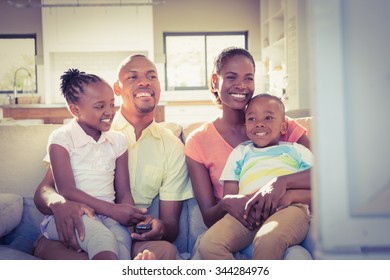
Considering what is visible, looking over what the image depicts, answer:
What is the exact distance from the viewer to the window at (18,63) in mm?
4910

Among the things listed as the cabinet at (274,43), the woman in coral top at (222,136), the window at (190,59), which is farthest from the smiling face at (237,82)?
the window at (190,59)

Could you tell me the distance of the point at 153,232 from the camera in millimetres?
1261

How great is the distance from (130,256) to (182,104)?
354cm

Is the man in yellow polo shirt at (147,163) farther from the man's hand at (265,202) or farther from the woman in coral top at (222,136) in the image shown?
the man's hand at (265,202)

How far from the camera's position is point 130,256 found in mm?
1234

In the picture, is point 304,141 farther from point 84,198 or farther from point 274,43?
point 274,43

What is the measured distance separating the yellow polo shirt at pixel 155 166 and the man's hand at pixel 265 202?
0.26 meters

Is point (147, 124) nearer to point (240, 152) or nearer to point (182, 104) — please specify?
point (240, 152)

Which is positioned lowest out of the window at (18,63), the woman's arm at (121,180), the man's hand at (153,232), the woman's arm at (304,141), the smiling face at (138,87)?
the man's hand at (153,232)

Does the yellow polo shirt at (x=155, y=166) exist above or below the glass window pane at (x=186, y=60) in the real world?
below

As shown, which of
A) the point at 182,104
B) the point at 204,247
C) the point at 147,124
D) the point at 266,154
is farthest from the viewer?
the point at 182,104

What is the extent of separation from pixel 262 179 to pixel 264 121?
0.15 m

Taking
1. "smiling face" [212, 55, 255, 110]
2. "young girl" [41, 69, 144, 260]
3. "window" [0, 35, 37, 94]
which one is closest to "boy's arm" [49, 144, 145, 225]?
"young girl" [41, 69, 144, 260]
